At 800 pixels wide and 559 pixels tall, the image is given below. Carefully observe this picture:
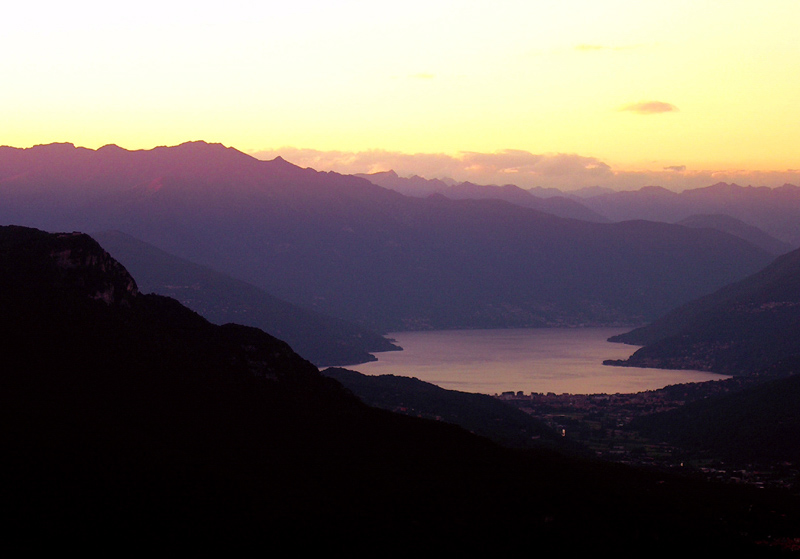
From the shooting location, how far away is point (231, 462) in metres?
98.8

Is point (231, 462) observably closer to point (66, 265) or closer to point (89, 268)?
point (89, 268)

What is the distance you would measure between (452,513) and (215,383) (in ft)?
124

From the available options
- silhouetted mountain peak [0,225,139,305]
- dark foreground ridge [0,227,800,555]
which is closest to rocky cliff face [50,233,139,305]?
silhouetted mountain peak [0,225,139,305]

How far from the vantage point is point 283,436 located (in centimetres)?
11075

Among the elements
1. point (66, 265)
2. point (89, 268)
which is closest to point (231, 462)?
point (89, 268)

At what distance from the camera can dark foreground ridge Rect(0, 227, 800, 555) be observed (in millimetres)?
83938

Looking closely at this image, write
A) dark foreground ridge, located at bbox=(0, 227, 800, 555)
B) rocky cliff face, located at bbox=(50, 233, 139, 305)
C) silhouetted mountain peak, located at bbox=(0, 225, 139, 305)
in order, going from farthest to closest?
rocky cliff face, located at bbox=(50, 233, 139, 305)
silhouetted mountain peak, located at bbox=(0, 225, 139, 305)
dark foreground ridge, located at bbox=(0, 227, 800, 555)

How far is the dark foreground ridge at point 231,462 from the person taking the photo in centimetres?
8394

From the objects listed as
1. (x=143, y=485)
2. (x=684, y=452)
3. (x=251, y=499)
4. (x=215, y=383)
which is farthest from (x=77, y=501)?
(x=684, y=452)

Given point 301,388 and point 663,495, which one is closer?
point 663,495

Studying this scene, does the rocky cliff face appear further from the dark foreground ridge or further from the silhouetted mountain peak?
the dark foreground ridge

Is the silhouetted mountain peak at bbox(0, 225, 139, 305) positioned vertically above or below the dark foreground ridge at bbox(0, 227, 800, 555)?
above

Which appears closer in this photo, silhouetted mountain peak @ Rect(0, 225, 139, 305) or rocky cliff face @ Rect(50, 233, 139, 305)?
silhouetted mountain peak @ Rect(0, 225, 139, 305)

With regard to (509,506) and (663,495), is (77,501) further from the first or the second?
(663,495)
